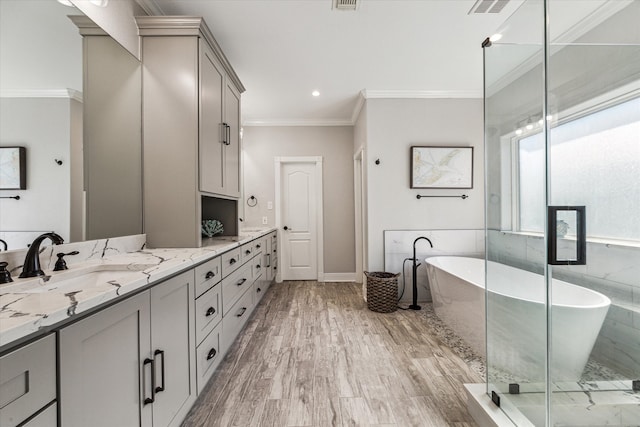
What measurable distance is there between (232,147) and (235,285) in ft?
4.33

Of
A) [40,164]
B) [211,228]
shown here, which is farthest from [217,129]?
[40,164]

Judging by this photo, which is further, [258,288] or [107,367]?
[258,288]

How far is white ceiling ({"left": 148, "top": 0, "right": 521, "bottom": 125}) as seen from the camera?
6.51 feet

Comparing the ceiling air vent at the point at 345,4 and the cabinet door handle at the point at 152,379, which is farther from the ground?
the ceiling air vent at the point at 345,4

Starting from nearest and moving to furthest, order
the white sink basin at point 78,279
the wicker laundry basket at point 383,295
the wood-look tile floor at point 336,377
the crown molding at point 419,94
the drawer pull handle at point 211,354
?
the white sink basin at point 78,279 < the wood-look tile floor at point 336,377 < the drawer pull handle at point 211,354 < the wicker laundry basket at point 383,295 < the crown molding at point 419,94

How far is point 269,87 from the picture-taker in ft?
10.5

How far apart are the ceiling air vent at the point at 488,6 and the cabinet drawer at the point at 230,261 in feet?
8.35

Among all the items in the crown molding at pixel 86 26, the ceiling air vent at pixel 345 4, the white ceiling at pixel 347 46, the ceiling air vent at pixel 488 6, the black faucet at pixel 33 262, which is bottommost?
the black faucet at pixel 33 262

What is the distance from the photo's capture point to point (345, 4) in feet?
6.25

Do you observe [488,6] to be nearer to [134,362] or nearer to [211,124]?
[211,124]

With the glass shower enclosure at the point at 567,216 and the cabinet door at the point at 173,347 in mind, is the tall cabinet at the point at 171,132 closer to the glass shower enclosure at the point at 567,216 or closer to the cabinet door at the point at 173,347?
the cabinet door at the point at 173,347

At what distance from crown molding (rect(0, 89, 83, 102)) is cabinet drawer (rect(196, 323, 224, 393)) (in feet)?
4.67

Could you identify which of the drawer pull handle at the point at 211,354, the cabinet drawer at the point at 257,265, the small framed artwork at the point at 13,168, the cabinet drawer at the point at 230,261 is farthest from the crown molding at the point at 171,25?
the drawer pull handle at the point at 211,354

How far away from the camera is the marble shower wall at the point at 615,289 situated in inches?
53.6
